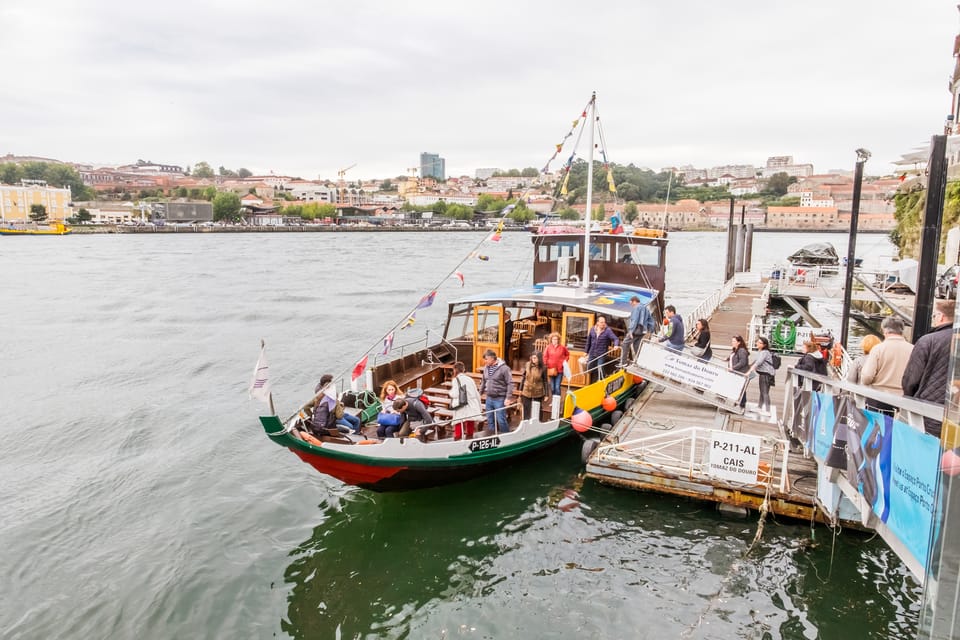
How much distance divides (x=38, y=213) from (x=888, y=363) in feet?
579

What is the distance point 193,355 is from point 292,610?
18.4 metres

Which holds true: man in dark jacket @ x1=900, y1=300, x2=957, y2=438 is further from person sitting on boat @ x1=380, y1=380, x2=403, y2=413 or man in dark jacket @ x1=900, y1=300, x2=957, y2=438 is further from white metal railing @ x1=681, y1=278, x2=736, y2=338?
white metal railing @ x1=681, y1=278, x2=736, y2=338

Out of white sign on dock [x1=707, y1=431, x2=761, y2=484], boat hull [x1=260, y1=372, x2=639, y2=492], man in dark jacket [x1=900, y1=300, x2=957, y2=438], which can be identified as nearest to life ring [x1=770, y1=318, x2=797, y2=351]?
boat hull [x1=260, y1=372, x2=639, y2=492]

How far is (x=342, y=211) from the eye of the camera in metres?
174

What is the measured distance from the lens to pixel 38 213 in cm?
14512

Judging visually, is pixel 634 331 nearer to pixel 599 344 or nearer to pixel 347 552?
pixel 599 344

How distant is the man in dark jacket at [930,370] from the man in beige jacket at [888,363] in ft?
2.84

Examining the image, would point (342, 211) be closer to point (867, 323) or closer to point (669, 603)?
point (867, 323)

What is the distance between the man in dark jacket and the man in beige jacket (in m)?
0.86

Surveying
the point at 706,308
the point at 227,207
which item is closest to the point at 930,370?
the point at 706,308

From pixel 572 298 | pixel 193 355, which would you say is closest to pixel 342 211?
pixel 193 355

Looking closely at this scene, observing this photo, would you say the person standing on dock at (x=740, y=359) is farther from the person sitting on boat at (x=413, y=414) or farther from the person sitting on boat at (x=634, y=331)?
the person sitting on boat at (x=413, y=414)

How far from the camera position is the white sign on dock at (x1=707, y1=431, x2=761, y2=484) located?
9.09 m

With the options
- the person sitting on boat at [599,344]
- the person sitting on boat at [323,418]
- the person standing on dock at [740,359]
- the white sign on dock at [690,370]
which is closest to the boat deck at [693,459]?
the white sign on dock at [690,370]
